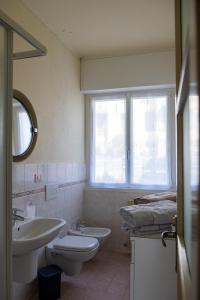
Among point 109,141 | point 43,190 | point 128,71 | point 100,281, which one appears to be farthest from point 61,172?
point 128,71

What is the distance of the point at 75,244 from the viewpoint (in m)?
2.66

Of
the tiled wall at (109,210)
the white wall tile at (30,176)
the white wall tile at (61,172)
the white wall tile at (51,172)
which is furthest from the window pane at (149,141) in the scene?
the white wall tile at (30,176)

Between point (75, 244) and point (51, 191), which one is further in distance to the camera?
point (51, 191)

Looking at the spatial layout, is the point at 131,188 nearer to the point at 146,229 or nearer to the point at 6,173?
Answer: the point at 146,229

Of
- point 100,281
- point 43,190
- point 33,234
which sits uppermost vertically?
point 43,190

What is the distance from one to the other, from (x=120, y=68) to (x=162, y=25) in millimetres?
885

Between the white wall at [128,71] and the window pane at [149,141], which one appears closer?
the white wall at [128,71]

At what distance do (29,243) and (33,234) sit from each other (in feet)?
1.49

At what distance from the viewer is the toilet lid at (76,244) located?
8.45ft

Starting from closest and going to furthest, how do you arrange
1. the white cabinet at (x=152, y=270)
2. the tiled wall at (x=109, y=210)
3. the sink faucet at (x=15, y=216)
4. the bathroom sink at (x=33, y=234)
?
the white cabinet at (x=152, y=270) < the bathroom sink at (x=33, y=234) < the sink faucet at (x=15, y=216) < the tiled wall at (x=109, y=210)

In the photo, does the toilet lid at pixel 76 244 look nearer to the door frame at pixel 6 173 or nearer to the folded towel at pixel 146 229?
the folded towel at pixel 146 229

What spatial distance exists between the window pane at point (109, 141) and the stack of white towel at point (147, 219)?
6.43 ft

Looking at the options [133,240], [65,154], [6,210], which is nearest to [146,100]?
[65,154]

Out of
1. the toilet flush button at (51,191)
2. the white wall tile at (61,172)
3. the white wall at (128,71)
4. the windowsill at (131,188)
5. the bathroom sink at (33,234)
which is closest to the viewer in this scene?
the bathroom sink at (33,234)
